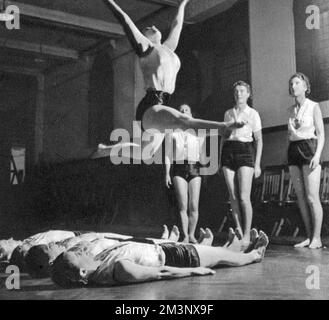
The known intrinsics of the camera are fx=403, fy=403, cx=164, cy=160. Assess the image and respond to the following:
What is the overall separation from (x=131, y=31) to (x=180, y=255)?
1.34 m

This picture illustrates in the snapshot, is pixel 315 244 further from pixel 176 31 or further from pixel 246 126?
pixel 176 31

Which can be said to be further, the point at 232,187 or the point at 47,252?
the point at 232,187

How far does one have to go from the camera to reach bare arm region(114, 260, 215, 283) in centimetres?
178

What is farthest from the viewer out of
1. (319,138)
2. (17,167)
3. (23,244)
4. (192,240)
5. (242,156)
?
(17,167)

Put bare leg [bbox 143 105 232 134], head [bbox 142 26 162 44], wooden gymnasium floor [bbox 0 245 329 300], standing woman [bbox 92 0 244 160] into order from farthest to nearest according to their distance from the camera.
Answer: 1. head [bbox 142 26 162 44]
2. standing woman [bbox 92 0 244 160]
3. bare leg [bbox 143 105 232 134]
4. wooden gymnasium floor [bbox 0 245 329 300]

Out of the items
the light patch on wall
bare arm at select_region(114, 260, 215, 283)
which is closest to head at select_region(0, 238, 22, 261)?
bare arm at select_region(114, 260, 215, 283)

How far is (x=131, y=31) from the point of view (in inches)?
95.3

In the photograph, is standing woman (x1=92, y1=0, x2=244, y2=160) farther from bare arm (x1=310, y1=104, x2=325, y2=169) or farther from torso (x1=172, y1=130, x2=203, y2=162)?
bare arm (x1=310, y1=104, x2=325, y2=169)

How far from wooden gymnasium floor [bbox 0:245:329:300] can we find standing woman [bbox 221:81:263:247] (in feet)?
3.53

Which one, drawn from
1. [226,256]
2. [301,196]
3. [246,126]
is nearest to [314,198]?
[301,196]

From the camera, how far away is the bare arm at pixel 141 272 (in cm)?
178

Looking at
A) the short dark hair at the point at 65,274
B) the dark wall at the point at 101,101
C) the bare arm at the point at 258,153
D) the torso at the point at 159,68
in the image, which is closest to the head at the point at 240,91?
the bare arm at the point at 258,153
